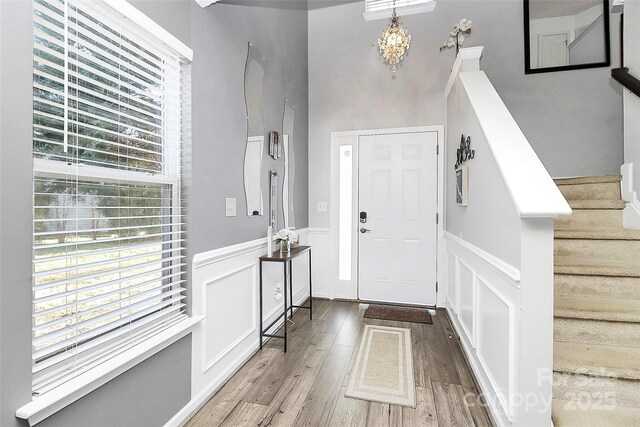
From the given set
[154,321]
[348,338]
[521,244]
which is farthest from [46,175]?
[348,338]

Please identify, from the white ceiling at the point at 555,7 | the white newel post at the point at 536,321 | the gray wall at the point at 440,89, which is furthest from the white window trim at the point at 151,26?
the white ceiling at the point at 555,7

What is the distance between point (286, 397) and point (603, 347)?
72.4 inches

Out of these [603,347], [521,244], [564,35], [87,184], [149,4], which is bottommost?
[603,347]

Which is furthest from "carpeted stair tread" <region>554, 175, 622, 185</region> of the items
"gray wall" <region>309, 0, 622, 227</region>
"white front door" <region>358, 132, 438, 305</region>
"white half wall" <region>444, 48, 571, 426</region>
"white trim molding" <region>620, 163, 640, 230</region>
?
"white front door" <region>358, 132, 438, 305</region>

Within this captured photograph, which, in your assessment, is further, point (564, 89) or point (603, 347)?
point (564, 89)

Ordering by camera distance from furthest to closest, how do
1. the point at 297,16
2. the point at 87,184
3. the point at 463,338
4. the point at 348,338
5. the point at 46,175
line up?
the point at 297,16, the point at 348,338, the point at 463,338, the point at 87,184, the point at 46,175

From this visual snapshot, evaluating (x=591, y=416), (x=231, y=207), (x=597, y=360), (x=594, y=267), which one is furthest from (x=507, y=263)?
(x=231, y=207)

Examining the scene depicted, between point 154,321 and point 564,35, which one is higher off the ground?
point 564,35

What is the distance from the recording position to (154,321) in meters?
1.64

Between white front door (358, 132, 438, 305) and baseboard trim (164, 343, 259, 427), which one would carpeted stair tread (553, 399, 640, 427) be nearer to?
baseboard trim (164, 343, 259, 427)

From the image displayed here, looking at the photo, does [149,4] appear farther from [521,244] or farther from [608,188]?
[608,188]

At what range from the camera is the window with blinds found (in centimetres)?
114

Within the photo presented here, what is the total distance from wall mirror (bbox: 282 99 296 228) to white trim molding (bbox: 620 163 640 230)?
2805 mm

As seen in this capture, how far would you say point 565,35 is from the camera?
343 cm
